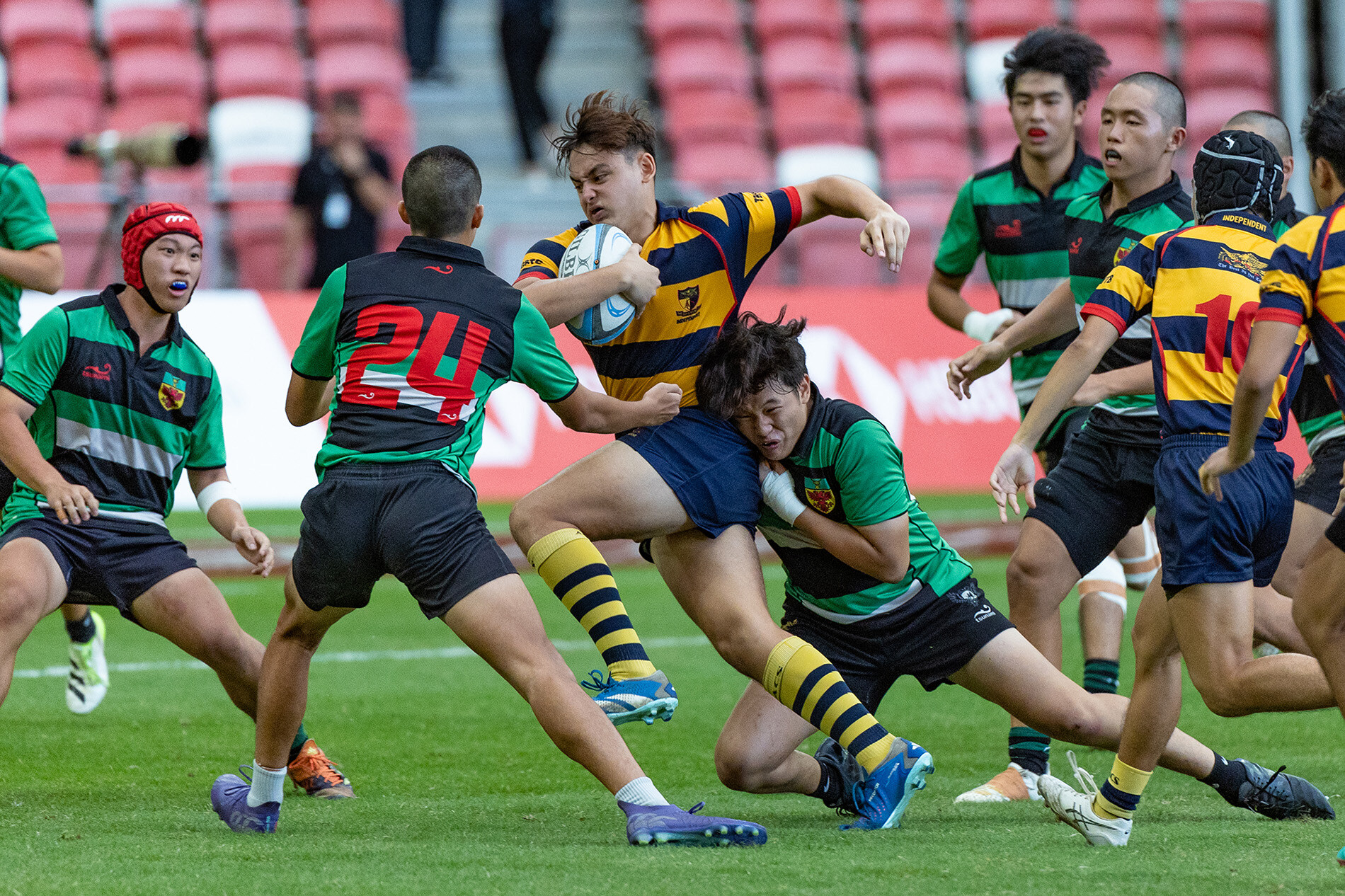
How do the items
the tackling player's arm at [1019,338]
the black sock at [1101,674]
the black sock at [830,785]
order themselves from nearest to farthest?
the black sock at [830,785]
the tackling player's arm at [1019,338]
the black sock at [1101,674]

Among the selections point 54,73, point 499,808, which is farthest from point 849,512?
point 54,73

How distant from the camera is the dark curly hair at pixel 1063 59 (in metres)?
6.37

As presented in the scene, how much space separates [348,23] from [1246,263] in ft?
43.9

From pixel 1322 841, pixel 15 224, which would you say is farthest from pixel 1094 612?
pixel 15 224

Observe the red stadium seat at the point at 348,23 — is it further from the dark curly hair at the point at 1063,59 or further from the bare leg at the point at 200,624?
the bare leg at the point at 200,624

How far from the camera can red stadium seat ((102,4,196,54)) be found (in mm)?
15891

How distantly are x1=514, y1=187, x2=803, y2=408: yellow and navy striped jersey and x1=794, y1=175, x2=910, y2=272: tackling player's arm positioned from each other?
2.6 inches

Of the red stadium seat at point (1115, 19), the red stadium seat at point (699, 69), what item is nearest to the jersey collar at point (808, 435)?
the red stadium seat at point (699, 69)

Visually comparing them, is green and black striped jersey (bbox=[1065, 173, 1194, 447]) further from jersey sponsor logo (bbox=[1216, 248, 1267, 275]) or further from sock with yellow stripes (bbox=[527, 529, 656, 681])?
sock with yellow stripes (bbox=[527, 529, 656, 681])

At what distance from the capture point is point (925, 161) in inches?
637

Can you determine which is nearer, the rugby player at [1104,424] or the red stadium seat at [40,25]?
the rugby player at [1104,424]

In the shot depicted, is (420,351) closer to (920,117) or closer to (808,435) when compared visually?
(808,435)

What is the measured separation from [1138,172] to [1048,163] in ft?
2.97

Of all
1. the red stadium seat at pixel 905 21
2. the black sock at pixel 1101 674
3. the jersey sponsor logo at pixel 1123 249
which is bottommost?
the black sock at pixel 1101 674
